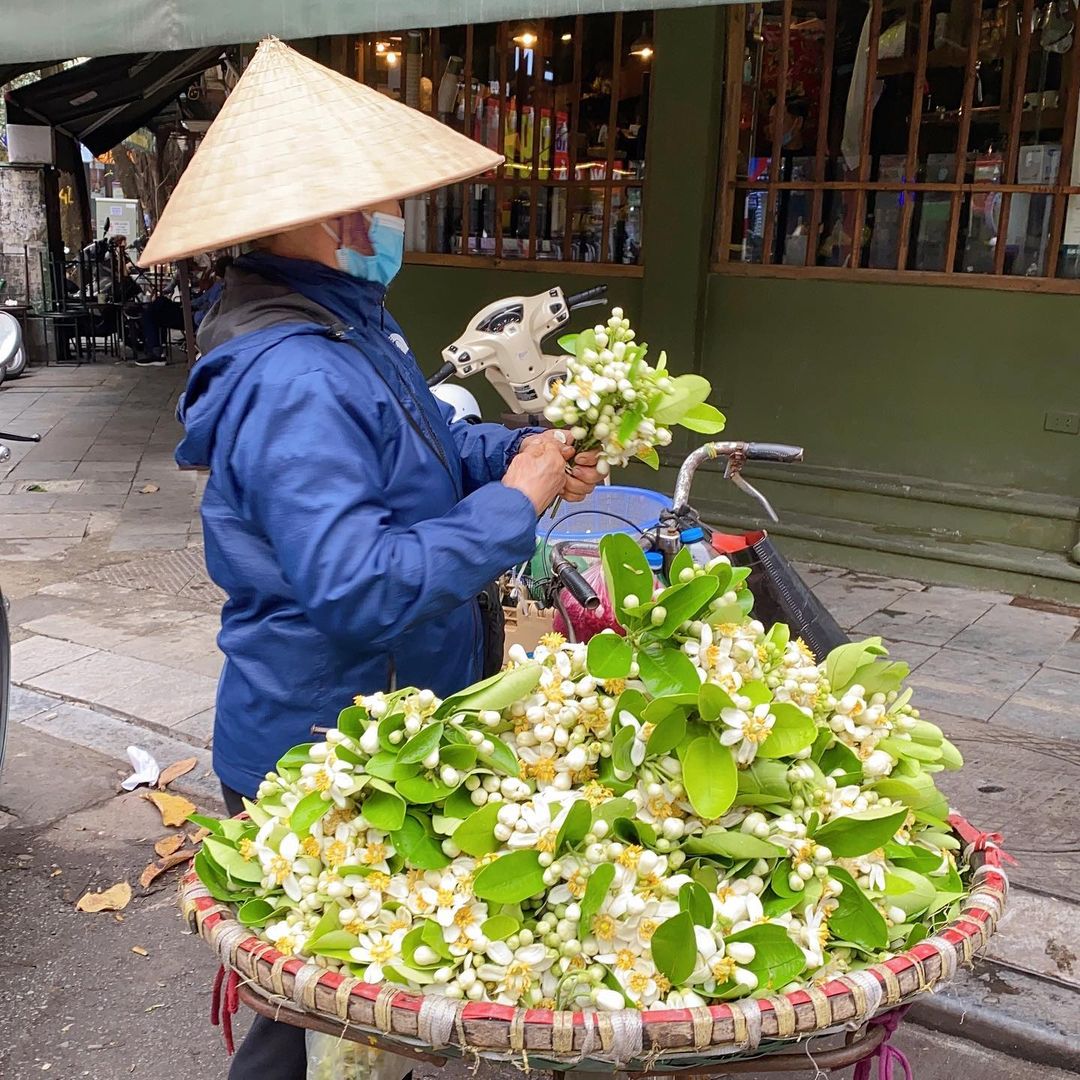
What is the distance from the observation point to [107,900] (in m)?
3.38

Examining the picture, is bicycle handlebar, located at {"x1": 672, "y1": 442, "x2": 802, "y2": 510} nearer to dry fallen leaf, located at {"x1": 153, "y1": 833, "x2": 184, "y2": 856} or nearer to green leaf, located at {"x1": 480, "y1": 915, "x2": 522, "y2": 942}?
green leaf, located at {"x1": 480, "y1": 915, "x2": 522, "y2": 942}

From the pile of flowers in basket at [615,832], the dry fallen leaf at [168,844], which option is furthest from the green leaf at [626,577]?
the dry fallen leaf at [168,844]

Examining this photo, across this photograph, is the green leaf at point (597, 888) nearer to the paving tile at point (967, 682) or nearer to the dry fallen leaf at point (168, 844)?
the dry fallen leaf at point (168, 844)

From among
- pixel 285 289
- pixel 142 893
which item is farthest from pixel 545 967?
pixel 142 893

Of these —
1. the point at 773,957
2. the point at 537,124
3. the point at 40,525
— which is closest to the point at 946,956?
the point at 773,957

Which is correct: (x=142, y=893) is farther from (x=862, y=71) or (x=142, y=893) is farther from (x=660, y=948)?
(x=862, y=71)

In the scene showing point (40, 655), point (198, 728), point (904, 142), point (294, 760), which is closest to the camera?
point (294, 760)

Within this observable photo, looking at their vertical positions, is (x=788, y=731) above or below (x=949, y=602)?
above

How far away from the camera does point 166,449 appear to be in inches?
378

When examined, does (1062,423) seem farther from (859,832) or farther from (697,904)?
(697,904)

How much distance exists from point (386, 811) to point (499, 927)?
0.19 meters

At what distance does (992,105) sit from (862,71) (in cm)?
65

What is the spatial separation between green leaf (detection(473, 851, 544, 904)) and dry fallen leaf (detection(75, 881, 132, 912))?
243cm

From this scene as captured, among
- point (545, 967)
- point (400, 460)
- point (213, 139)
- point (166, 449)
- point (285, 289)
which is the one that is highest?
point (213, 139)
